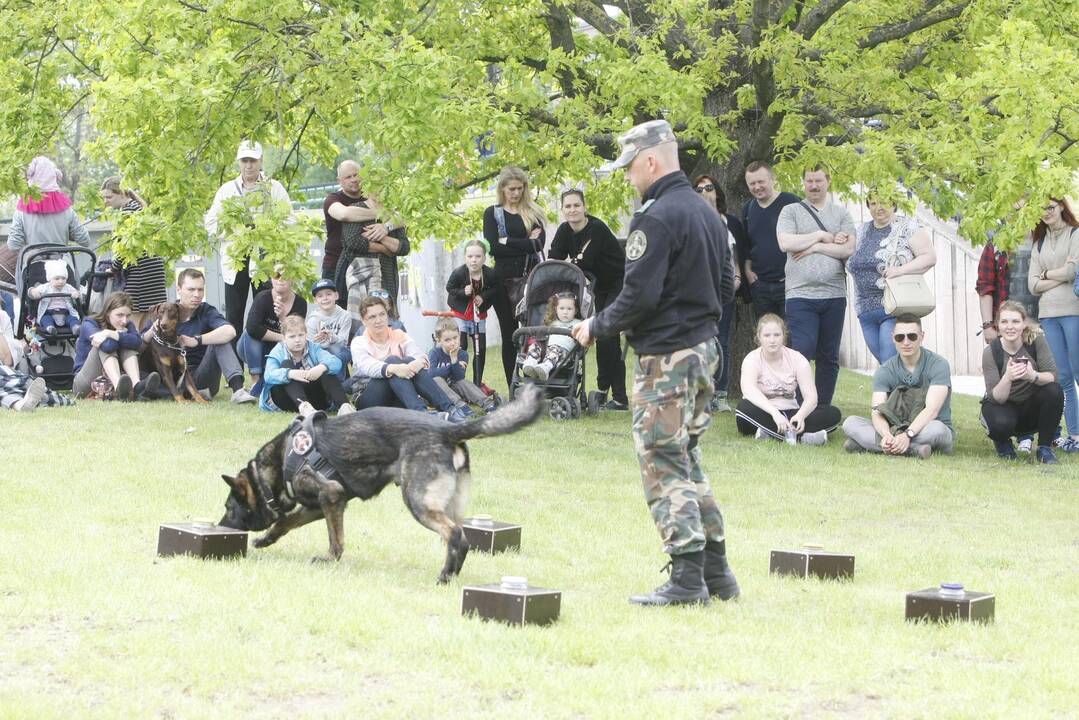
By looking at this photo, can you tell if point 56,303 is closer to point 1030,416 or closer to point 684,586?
point 1030,416

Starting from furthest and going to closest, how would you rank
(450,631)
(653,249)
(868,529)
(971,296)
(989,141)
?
(971,296)
(989,141)
(868,529)
(653,249)
(450,631)

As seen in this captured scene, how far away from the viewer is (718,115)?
1361 centimetres

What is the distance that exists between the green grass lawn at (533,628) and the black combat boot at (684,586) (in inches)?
5.1

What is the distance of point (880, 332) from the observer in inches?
480

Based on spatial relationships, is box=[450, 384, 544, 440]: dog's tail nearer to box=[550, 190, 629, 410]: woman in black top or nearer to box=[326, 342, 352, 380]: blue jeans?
box=[326, 342, 352, 380]: blue jeans

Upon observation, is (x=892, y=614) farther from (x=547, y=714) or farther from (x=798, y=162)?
(x=798, y=162)

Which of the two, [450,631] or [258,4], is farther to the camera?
[258,4]

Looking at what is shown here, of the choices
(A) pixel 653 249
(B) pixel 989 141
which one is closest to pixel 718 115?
(B) pixel 989 141

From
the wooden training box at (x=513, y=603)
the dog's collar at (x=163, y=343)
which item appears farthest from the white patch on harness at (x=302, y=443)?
the dog's collar at (x=163, y=343)

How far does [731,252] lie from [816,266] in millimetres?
1075

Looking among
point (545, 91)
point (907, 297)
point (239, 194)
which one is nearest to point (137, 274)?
point (239, 194)

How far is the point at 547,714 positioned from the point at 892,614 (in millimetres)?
2231

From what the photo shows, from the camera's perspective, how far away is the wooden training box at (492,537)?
7.11m

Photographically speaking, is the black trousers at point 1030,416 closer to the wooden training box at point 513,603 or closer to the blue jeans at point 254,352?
the blue jeans at point 254,352
